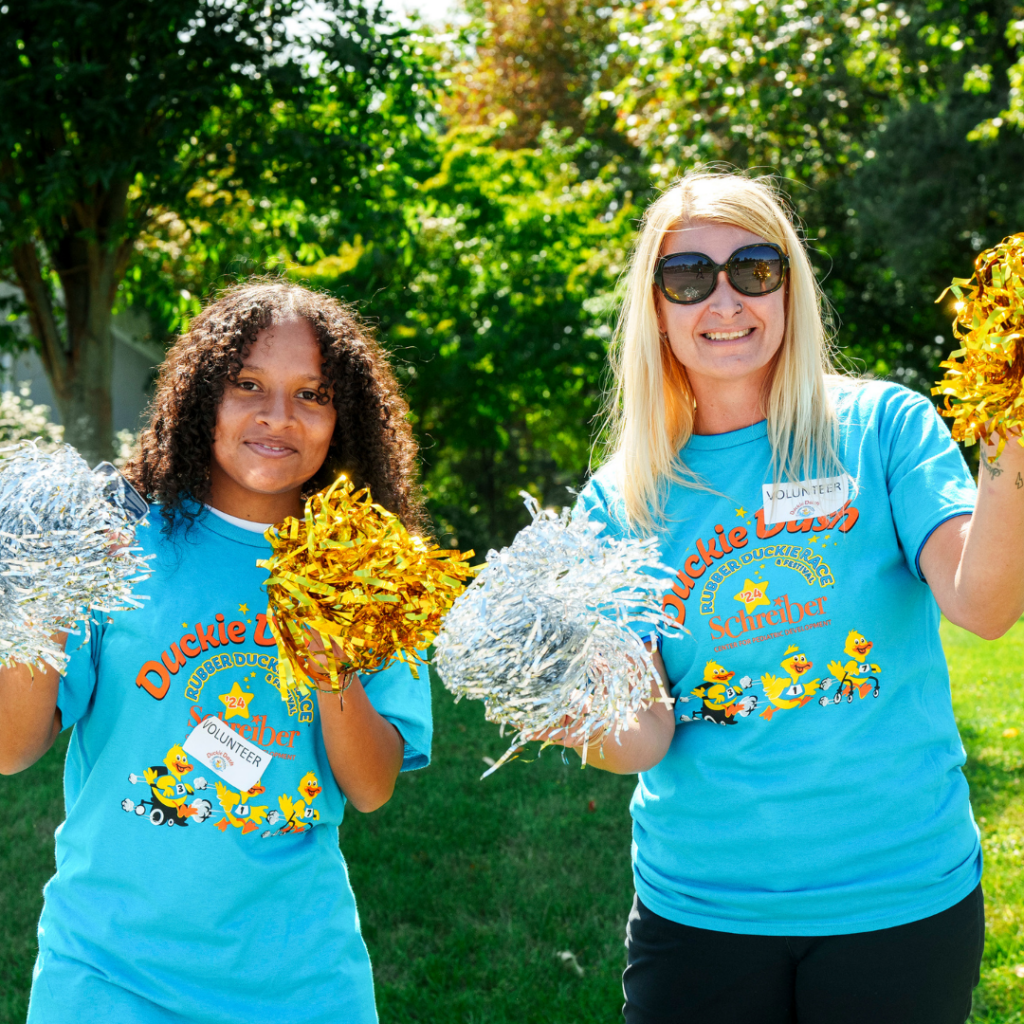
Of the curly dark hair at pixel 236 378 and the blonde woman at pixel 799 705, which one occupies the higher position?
the curly dark hair at pixel 236 378

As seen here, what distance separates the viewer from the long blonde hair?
1.95 meters

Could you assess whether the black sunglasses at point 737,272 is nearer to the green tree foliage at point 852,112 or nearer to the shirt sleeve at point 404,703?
the shirt sleeve at point 404,703

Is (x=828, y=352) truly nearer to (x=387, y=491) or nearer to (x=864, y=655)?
(x=864, y=655)

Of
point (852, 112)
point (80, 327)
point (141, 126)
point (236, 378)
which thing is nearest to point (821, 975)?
point (236, 378)

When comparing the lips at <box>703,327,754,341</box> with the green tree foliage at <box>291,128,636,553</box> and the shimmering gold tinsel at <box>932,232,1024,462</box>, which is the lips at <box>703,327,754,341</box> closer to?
the shimmering gold tinsel at <box>932,232,1024,462</box>

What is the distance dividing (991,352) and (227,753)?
4.69 ft

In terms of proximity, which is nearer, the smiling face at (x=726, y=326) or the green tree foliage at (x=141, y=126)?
the smiling face at (x=726, y=326)

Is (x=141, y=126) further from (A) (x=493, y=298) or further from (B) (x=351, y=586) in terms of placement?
(B) (x=351, y=586)

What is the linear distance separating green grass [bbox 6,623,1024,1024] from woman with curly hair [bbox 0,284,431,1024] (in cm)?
83

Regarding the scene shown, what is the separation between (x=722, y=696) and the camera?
73.6 inches

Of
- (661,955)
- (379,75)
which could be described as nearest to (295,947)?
(661,955)

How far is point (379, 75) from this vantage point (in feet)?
26.2

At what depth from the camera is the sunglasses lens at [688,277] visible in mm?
1997

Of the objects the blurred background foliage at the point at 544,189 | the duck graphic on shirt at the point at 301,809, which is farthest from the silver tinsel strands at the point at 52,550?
the blurred background foliage at the point at 544,189
